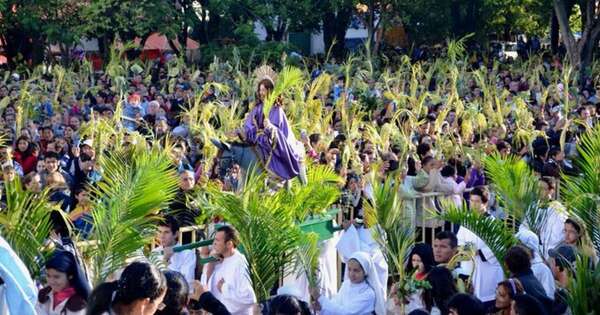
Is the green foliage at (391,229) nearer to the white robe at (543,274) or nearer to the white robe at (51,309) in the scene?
the white robe at (543,274)

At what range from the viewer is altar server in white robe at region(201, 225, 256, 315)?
753cm

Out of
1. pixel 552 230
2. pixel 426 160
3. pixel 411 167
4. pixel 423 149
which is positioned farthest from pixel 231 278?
pixel 423 149

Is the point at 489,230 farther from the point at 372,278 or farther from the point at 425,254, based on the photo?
the point at 372,278

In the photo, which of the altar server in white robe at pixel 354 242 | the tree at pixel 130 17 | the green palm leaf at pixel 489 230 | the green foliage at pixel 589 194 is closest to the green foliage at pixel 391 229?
the green palm leaf at pixel 489 230

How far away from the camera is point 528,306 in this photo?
618cm

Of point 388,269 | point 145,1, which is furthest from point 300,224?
point 145,1

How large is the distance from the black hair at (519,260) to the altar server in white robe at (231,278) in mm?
1483

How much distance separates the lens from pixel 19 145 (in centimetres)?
1250

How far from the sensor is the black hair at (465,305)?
6230 millimetres

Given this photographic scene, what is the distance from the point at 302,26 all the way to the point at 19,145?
19.5 meters

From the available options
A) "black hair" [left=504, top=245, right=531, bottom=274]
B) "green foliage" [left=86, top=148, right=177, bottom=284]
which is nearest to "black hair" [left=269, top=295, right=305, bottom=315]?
"green foliage" [left=86, top=148, right=177, bottom=284]

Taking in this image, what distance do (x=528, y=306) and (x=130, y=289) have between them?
7.19ft

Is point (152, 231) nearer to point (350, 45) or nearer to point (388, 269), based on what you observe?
point (388, 269)

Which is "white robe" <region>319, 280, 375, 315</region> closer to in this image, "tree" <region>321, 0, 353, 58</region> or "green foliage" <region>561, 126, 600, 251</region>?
"green foliage" <region>561, 126, 600, 251</region>
